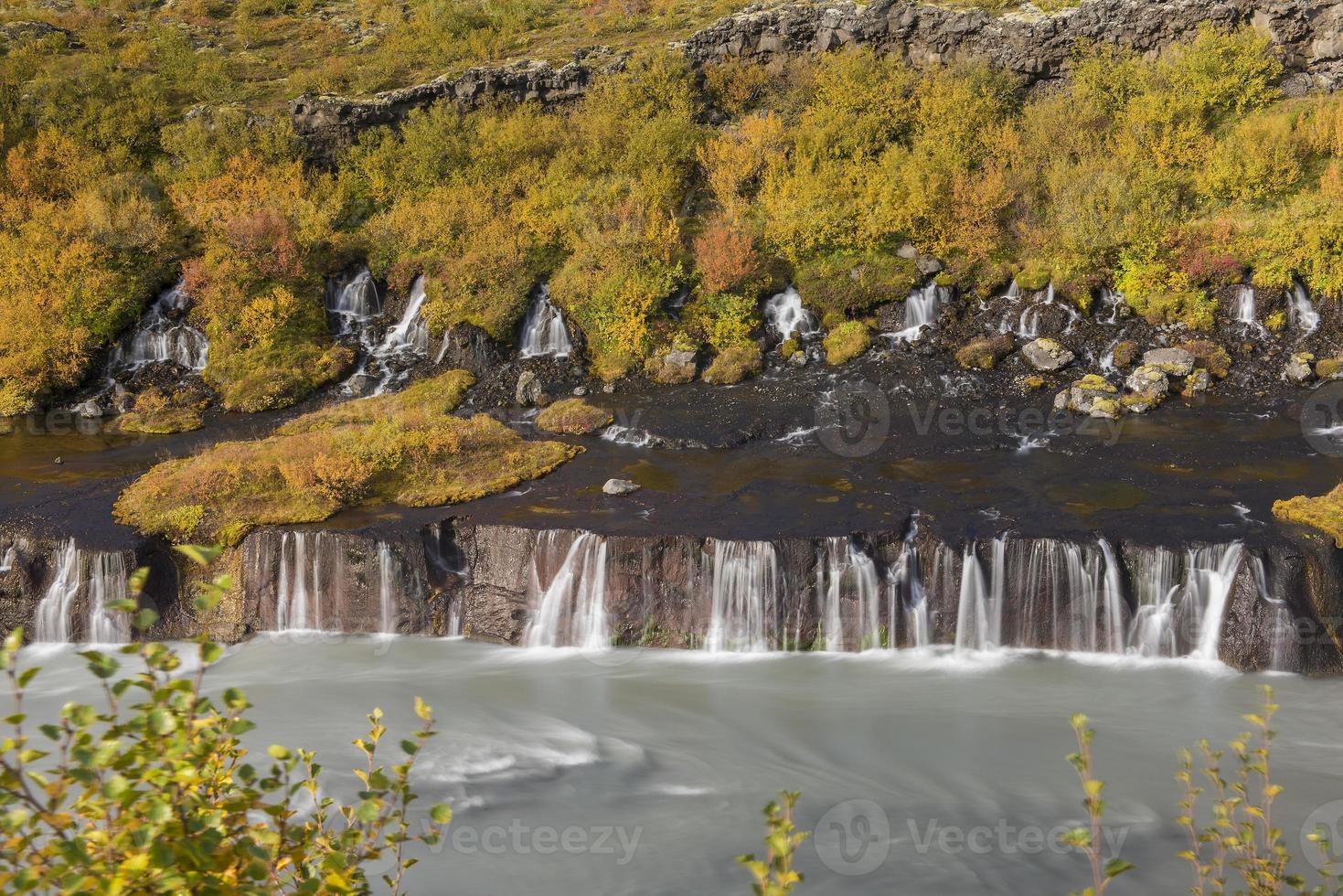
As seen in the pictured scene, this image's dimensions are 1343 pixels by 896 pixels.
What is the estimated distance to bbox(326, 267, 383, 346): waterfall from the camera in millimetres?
29578

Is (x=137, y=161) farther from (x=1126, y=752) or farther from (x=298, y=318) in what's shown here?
(x=1126, y=752)

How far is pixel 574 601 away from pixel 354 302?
18332 millimetres

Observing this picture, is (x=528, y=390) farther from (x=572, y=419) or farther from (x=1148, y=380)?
(x=1148, y=380)

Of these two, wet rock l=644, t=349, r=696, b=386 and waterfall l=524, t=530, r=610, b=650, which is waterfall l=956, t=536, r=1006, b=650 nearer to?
waterfall l=524, t=530, r=610, b=650

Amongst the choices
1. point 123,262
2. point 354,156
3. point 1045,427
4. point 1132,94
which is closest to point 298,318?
point 123,262

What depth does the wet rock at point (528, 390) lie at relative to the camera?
997 inches

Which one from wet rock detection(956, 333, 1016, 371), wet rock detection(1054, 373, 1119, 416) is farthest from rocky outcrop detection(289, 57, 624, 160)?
wet rock detection(1054, 373, 1119, 416)

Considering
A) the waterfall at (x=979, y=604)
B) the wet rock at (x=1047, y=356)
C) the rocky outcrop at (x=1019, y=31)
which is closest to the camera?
the waterfall at (x=979, y=604)

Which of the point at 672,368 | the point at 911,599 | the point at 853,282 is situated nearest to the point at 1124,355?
the point at 853,282

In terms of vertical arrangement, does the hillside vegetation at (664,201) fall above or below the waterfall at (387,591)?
above

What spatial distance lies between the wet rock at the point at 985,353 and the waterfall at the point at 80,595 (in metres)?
20.8

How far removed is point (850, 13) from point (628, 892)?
35.5 meters

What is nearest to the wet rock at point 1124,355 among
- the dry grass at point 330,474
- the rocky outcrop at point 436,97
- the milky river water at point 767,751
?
the milky river water at point 767,751

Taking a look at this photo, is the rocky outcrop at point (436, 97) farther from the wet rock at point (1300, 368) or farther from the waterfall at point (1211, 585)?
the waterfall at point (1211, 585)
